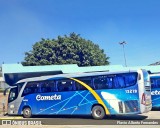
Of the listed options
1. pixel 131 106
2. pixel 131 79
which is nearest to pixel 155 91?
pixel 131 79

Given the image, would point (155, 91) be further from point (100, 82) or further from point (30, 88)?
point (30, 88)

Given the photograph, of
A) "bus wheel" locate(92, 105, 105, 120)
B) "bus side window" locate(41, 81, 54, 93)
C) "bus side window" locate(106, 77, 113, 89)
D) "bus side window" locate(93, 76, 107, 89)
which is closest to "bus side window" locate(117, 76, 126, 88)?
"bus side window" locate(106, 77, 113, 89)

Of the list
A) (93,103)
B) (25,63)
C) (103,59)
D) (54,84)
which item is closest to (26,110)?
(54,84)

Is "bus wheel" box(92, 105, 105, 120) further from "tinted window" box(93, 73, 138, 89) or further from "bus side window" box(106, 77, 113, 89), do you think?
"bus side window" box(106, 77, 113, 89)

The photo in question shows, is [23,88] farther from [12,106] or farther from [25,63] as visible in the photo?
[25,63]

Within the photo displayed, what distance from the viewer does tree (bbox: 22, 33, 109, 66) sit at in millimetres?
54938

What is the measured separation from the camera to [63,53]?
55625mm

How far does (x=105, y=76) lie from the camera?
17469mm

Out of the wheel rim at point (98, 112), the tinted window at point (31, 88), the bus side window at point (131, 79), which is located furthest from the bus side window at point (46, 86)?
the bus side window at point (131, 79)

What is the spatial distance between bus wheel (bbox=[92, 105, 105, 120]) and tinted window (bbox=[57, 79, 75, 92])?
6.13 feet

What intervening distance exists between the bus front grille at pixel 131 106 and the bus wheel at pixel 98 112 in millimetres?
1441

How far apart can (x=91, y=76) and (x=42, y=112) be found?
424 cm

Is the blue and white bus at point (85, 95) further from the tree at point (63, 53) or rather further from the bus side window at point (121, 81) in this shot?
the tree at point (63, 53)

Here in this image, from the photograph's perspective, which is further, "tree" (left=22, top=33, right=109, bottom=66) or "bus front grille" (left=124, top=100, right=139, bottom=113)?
"tree" (left=22, top=33, right=109, bottom=66)
